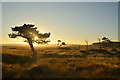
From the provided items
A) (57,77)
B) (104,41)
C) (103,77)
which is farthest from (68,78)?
(104,41)

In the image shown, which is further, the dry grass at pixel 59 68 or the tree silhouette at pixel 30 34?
the tree silhouette at pixel 30 34

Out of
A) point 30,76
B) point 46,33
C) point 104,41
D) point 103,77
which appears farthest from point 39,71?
point 104,41

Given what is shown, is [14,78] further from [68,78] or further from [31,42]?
[31,42]

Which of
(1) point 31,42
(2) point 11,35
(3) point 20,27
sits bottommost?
(1) point 31,42

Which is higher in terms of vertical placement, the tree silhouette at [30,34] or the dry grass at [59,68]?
the tree silhouette at [30,34]

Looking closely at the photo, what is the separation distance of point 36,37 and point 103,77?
58.4 ft

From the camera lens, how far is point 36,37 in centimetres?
2198

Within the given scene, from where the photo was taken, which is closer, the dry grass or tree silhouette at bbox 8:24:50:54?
the dry grass

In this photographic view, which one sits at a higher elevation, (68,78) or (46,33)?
(46,33)

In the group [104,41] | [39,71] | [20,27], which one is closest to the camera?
[39,71]

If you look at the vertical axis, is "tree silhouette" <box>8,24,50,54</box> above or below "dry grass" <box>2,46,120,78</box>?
above

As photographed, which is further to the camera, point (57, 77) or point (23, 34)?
point (23, 34)

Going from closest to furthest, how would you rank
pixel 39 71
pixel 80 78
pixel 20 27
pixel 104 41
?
pixel 80 78 < pixel 39 71 < pixel 20 27 < pixel 104 41

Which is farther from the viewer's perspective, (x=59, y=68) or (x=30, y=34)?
(x=30, y=34)
